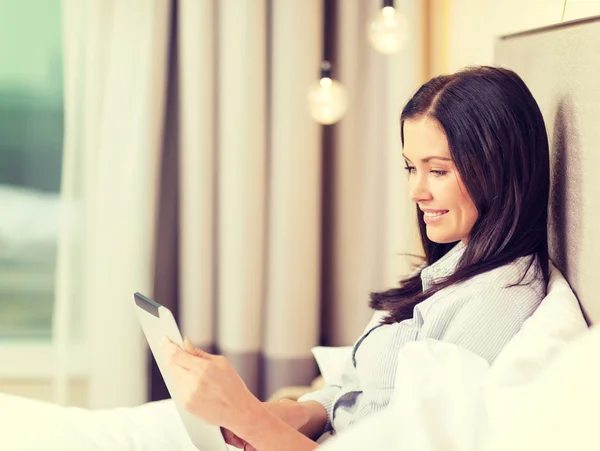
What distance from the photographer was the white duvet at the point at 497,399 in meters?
0.63

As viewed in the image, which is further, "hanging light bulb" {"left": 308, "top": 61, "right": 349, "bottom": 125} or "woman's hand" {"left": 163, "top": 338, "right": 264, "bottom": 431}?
"hanging light bulb" {"left": 308, "top": 61, "right": 349, "bottom": 125}

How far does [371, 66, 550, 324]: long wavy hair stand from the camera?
3.49ft

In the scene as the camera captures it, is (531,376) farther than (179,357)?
No

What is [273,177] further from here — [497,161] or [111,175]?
[497,161]

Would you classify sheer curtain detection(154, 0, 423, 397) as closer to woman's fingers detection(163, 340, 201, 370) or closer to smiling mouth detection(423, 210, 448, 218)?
smiling mouth detection(423, 210, 448, 218)

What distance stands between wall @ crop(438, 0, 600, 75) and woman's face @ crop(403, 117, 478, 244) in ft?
0.99

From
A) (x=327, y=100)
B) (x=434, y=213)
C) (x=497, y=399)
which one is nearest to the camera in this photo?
(x=497, y=399)

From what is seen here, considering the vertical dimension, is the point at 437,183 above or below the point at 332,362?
above

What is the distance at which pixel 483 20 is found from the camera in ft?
5.92

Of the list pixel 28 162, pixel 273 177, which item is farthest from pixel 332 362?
pixel 28 162

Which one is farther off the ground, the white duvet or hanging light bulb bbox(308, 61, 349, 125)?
hanging light bulb bbox(308, 61, 349, 125)

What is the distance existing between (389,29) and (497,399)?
3.67ft

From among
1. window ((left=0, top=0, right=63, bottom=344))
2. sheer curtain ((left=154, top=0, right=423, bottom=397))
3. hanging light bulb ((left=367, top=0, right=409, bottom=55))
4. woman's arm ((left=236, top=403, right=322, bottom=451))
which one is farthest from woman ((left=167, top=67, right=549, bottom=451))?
window ((left=0, top=0, right=63, bottom=344))

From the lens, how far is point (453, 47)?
206 cm
